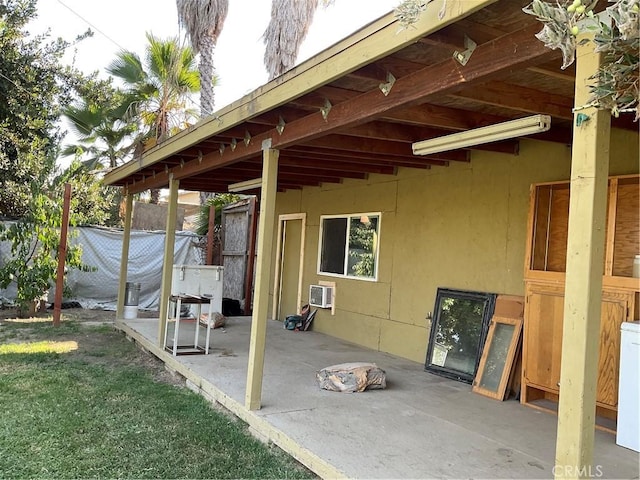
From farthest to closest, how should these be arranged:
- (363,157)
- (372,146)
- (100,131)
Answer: (100,131)
(363,157)
(372,146)

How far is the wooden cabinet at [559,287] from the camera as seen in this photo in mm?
3582

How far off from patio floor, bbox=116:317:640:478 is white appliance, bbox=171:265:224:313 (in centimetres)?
190

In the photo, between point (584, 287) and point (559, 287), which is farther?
point (559, 287)

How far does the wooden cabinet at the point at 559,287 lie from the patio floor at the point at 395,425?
1.13 feet

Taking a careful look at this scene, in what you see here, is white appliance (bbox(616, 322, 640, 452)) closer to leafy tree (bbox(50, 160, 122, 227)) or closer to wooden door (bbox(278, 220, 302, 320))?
wooden door (bbox(278, 220, 302, 320))

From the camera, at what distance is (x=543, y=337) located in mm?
4172

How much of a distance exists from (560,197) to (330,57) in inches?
104

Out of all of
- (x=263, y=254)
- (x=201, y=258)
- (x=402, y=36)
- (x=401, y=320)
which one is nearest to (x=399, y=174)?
(x=401, y=320)

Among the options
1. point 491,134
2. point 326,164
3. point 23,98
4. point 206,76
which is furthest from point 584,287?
point 206,76

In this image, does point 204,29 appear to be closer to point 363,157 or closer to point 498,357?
point 363,157

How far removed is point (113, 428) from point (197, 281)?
3937mm

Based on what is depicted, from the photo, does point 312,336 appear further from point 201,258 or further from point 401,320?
point 201,258

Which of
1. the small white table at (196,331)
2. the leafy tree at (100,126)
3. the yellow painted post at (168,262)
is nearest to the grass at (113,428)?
the small white table at (196,331)

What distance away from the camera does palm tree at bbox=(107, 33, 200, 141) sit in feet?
41.2
